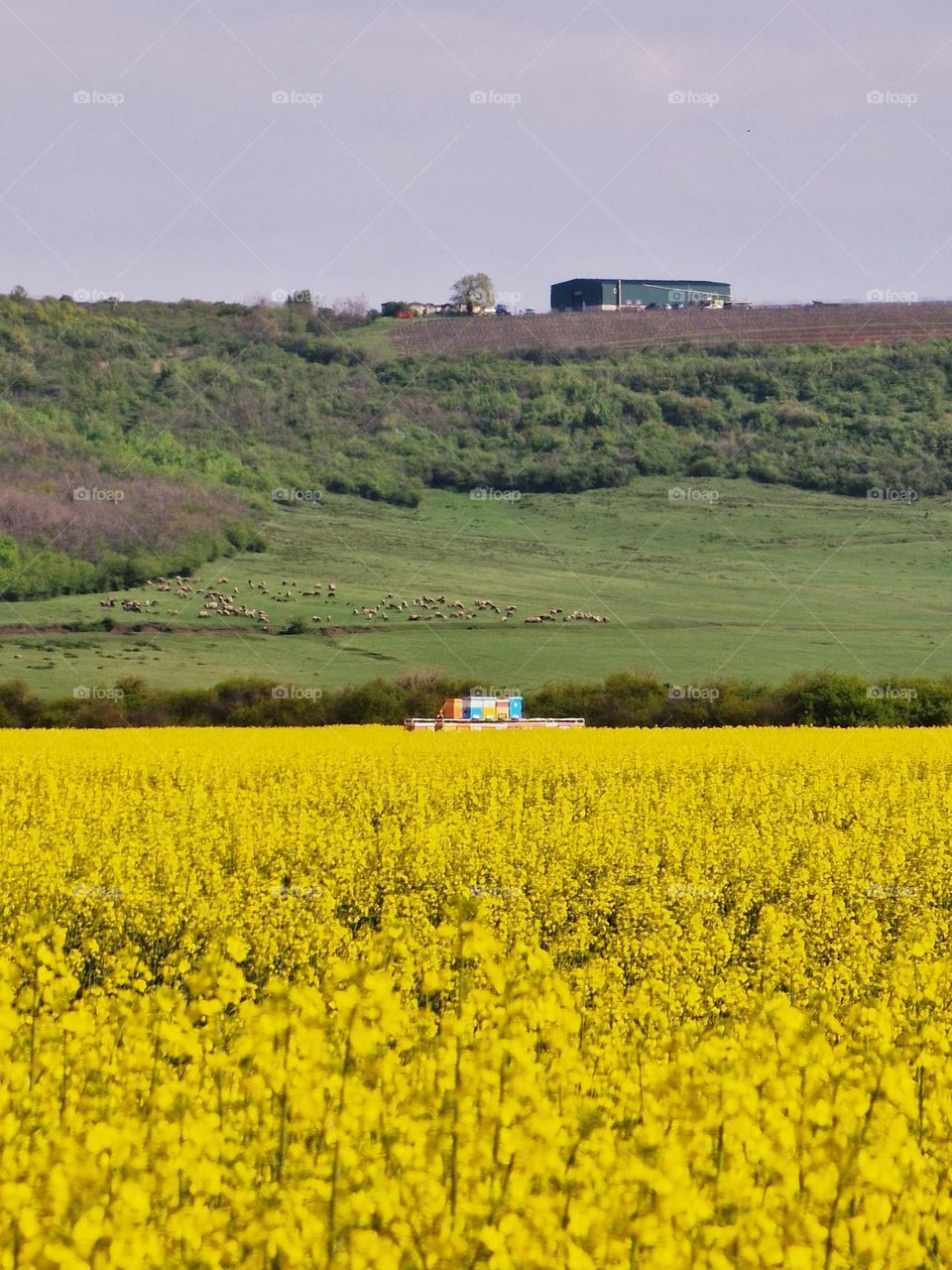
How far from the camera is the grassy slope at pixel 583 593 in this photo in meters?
57.4

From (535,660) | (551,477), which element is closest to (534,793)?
(535,660)

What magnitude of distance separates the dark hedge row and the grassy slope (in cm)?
814

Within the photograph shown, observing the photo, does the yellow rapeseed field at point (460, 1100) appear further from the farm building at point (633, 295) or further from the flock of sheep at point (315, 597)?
the farm building at point (633, 295)

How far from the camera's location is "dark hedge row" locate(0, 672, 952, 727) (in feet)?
124

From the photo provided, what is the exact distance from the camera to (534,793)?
1902 cm

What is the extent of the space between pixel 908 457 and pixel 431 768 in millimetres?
81097

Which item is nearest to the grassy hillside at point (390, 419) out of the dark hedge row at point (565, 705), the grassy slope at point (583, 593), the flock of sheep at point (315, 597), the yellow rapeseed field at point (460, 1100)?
the grassy slope at point (583, 593)

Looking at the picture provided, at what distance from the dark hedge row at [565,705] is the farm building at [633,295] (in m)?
84.5

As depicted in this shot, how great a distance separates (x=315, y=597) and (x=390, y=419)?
36.8m

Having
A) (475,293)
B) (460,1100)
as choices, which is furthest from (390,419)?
(460,1100)

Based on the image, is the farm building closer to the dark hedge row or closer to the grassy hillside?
the grassy hillside

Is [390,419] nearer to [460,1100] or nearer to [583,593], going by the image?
[583,593]

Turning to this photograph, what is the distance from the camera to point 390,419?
345 feet

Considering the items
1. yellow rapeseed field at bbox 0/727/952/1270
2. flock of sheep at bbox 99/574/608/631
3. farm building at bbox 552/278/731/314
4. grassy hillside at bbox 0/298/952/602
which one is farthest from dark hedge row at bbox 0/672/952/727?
farm building at bbox 552/278/731/314
